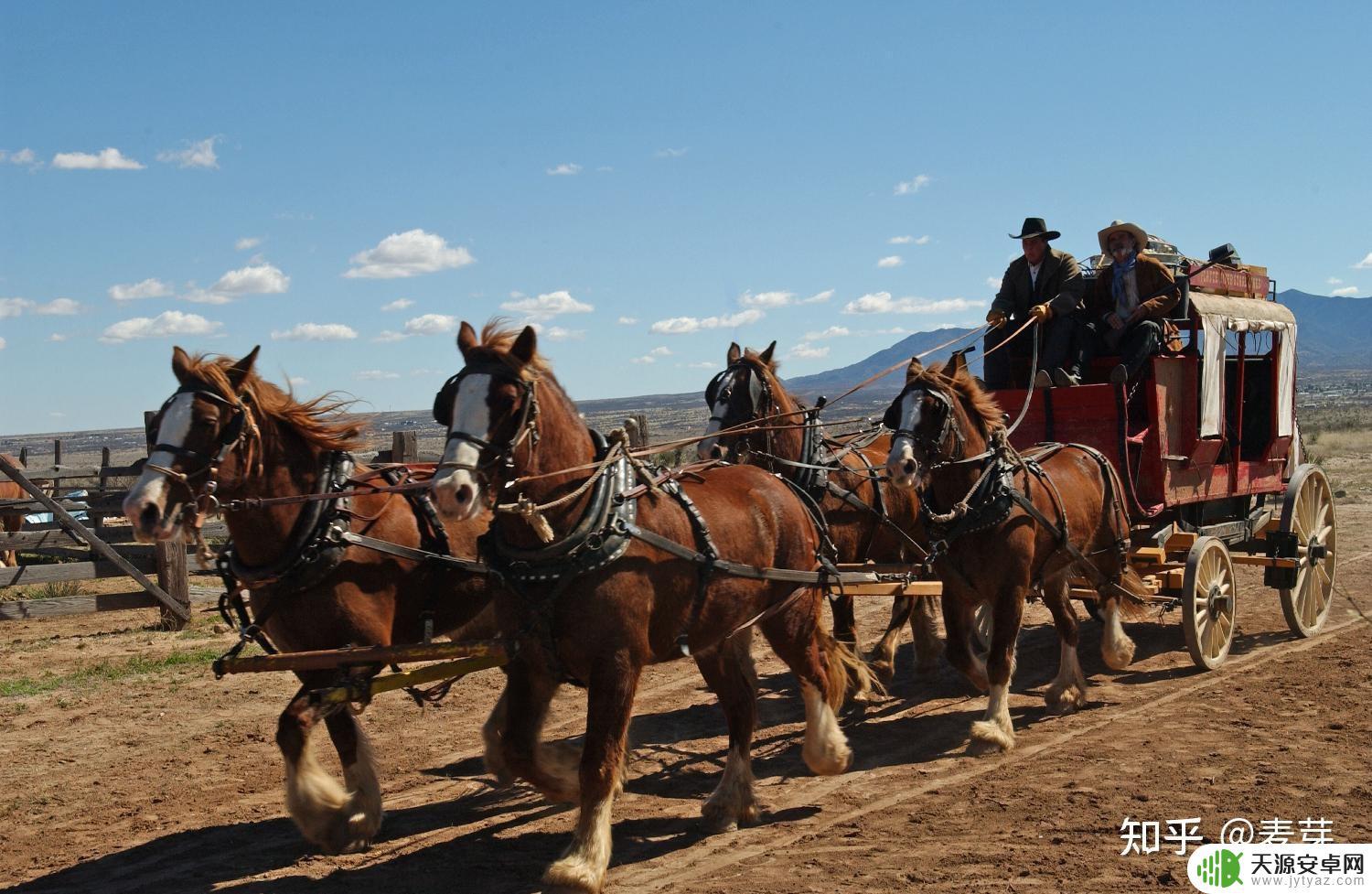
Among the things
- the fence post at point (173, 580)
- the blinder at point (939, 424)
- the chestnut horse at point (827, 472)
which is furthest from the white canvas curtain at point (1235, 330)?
the fence post at point (173, 580)

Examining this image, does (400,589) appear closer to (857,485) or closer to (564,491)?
(564,491)

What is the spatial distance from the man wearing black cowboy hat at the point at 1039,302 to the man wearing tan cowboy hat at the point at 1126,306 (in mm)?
178

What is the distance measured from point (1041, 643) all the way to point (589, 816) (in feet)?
23.0

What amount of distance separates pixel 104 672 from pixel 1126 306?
30.8 feet

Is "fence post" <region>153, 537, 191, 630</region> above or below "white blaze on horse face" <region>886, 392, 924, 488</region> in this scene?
below

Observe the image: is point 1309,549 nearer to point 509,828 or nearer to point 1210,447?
point 1210,447

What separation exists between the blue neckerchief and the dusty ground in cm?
310

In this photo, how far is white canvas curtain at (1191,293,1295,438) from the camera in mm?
9719

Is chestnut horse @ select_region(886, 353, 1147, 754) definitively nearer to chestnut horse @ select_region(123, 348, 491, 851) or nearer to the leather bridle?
the leather bridle

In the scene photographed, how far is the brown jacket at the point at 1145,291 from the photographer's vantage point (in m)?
9.53

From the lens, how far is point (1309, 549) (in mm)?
10688

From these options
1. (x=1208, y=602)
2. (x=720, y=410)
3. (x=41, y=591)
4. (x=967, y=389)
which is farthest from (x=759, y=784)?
(x=41, y=591)

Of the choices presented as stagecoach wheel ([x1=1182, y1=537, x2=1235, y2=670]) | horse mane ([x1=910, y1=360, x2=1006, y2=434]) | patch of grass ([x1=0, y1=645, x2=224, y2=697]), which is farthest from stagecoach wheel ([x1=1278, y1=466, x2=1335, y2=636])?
patch of grass ([x1=0, y1=645, x2=224, y2=697])

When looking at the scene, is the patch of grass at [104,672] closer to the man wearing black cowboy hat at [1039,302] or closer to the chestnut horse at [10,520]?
the chestnut horse at [10,520]
